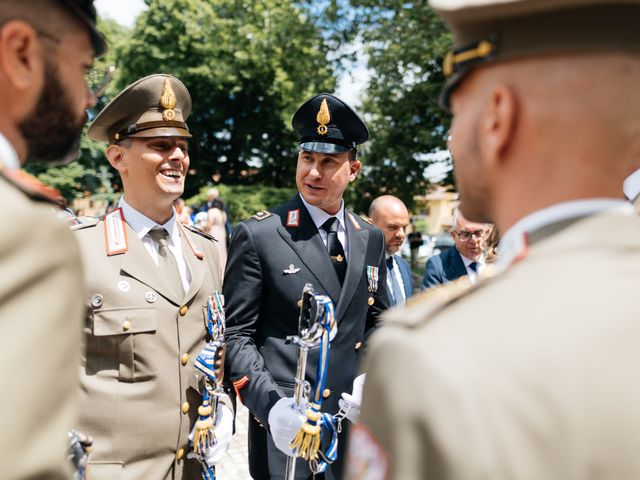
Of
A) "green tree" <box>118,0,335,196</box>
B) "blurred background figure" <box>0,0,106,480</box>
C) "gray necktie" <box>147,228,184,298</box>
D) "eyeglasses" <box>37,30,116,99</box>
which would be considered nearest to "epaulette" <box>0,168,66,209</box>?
"blurred background figure" <box>0,0,106,480</box>

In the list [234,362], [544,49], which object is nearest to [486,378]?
[544,49]

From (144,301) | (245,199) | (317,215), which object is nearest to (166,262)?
(144,301)

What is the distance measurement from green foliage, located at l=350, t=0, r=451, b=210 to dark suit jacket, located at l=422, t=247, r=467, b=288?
9.05 meters

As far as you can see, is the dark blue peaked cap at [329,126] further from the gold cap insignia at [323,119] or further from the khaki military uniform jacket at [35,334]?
the khaki military uniform jacket at [35,334]

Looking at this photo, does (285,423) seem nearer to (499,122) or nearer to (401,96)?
(499,122)

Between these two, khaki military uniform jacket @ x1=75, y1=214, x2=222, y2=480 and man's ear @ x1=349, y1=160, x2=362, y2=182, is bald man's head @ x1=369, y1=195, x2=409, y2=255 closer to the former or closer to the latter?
man's ear @ x1=349, y1=160, x2=362, y2=182

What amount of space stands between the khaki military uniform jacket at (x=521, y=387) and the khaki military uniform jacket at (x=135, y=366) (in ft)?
5.52

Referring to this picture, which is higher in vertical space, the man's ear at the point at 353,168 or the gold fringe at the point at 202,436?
the man's ear at the point at 353,168

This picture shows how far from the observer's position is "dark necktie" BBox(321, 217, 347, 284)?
3178 mm

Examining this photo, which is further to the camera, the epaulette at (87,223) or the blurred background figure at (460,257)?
the blurred background figure at (460,257)

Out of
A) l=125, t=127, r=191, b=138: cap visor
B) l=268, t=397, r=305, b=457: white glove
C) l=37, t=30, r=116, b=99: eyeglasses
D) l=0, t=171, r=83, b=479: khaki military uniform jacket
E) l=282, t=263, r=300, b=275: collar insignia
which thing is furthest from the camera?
l=282, t=263, r=300, b=275: collar insignia

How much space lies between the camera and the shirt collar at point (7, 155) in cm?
115

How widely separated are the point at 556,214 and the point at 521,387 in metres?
0.38

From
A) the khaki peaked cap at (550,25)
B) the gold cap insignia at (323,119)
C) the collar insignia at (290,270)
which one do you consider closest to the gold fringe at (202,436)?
the collar insignia at (290,270)
